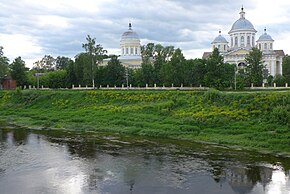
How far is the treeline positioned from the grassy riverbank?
44.8 feet

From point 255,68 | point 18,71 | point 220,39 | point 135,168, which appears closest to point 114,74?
point 18,71

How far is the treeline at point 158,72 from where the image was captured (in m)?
44.8

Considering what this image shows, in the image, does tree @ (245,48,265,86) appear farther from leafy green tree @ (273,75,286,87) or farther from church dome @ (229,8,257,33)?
church dome @ (229,8,257,33)

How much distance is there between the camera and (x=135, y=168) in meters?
15.6

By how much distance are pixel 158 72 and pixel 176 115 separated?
88.4ft

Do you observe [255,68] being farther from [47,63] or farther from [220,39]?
[47,63]

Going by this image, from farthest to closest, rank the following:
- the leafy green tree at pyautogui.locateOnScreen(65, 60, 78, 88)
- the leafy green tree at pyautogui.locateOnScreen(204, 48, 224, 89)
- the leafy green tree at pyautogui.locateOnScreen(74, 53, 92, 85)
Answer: the leafy green tree at pyautogui.locateOnScreen(65, 60, 78, 88), the leafy green tree at pyautogui.locateOnScreen(74, 53, 92, 85), the leafy green tree at pyautogui.locateOnScreen(204, 48, 224, 89)

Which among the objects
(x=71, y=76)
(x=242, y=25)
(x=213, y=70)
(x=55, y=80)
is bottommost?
(x=55, y=80)

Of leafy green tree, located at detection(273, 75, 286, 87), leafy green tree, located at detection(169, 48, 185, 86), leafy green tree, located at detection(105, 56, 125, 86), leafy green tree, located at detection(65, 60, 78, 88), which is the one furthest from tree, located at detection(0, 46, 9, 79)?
leafy green tree, located at detection(273, 75, 286, 87)

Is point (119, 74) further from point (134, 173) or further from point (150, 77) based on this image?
point (134, 173)

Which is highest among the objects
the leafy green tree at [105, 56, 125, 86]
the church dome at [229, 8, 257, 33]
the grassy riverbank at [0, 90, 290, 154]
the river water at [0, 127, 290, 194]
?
the church dome at [229, 8, 257, 33]

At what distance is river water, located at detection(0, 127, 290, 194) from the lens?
42.8 ft

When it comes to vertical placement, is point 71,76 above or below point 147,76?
above

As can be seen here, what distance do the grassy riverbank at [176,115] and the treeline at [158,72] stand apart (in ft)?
44.8
